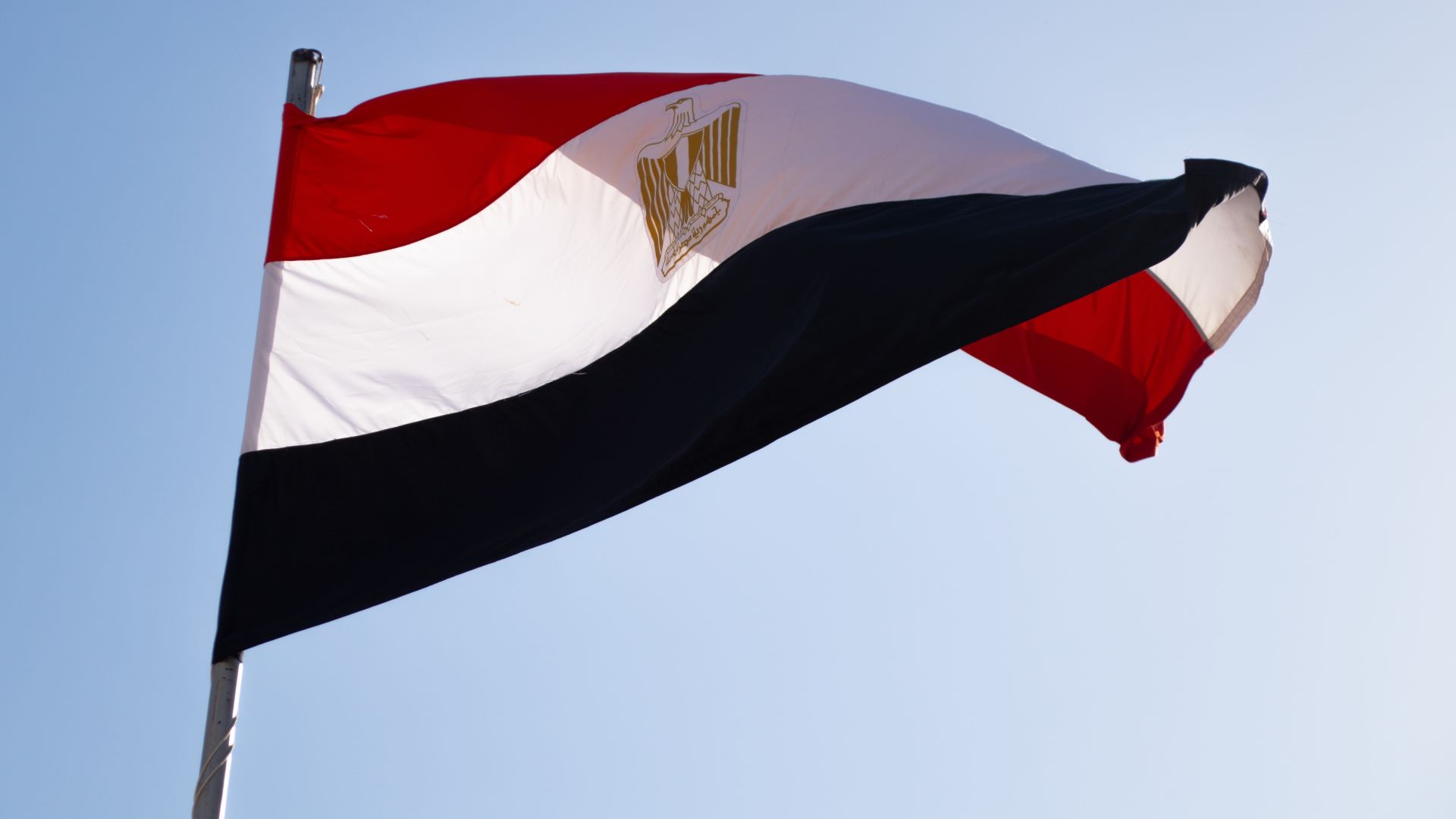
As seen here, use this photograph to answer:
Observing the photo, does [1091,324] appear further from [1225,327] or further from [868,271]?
[868,271]

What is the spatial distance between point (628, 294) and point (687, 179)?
2.00 feet

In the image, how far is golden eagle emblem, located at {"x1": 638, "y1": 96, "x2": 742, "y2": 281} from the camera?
761cm

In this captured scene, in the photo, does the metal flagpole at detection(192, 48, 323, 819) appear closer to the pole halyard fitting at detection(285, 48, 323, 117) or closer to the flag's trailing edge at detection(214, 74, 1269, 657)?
the flag's trailing edge at detection(214, 74, 1269, 657)

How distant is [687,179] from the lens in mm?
7695

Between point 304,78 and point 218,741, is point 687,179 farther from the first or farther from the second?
point 218,741

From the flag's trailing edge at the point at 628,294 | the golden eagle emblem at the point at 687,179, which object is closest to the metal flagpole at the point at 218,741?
the flag's trailing edge at the point at 628,294

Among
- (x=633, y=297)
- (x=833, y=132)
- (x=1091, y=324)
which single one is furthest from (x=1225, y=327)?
(x=633, y=297)

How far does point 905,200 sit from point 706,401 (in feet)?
4.20

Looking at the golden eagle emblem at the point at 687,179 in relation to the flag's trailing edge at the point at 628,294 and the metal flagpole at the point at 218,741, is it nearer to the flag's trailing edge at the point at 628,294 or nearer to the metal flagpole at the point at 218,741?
the flag's trailing edge at the point at 628,294

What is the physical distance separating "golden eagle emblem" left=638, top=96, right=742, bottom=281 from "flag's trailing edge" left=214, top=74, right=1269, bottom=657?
0.01 metres

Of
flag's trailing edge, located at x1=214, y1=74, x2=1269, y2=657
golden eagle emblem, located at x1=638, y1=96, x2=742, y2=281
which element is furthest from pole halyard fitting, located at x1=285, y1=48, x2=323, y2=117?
golden eagle emblem, located at x1=638, y1=96, x2=742, y2=281

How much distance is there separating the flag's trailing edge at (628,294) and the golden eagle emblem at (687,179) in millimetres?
12

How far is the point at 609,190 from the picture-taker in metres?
7.87

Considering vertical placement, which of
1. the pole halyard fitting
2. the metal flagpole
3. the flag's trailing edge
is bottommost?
the metal flagpole
